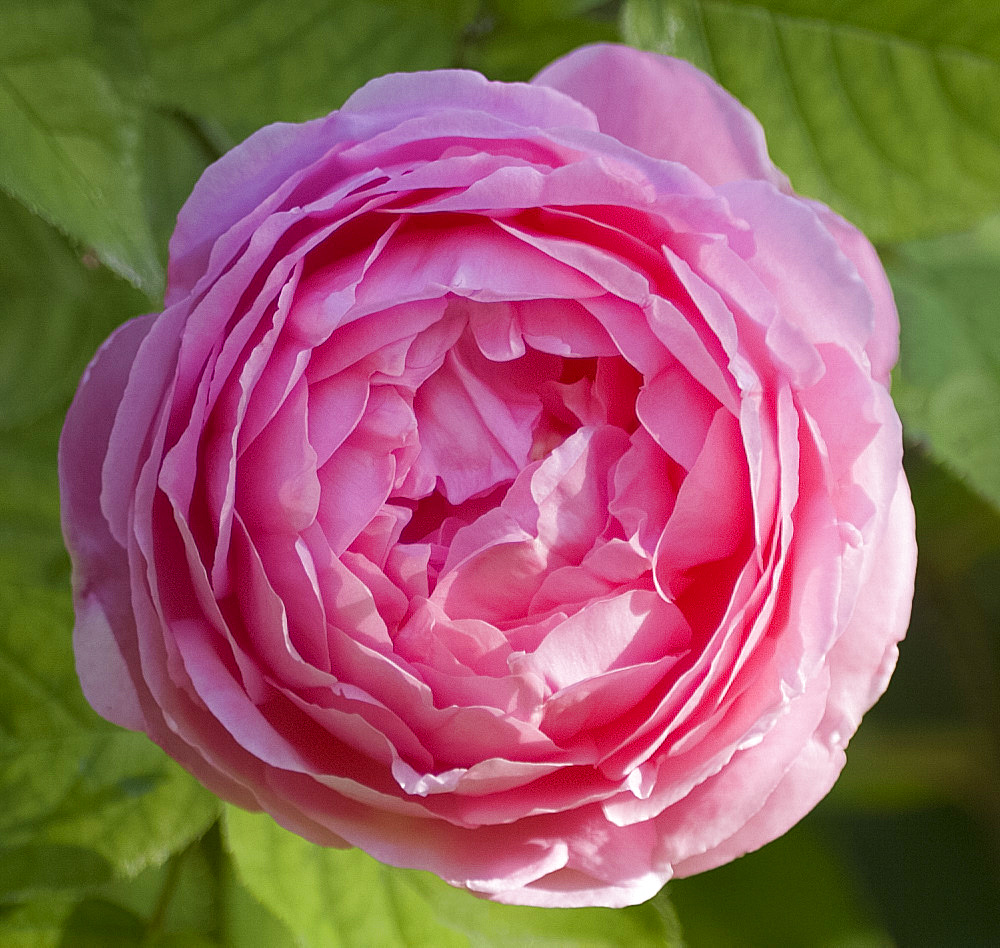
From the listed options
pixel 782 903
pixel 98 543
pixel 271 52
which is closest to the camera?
pixel 98 543

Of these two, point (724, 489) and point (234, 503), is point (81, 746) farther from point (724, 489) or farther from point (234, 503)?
point (724, 489)

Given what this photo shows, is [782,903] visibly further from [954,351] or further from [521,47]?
[521,47]

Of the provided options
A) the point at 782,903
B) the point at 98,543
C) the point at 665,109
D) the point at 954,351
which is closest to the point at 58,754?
the point at 98,543

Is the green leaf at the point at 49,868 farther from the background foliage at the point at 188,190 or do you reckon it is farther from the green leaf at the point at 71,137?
the green leaf at the point at 71,137

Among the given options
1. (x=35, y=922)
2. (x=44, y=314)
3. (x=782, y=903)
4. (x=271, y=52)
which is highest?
(x=271, y=52)

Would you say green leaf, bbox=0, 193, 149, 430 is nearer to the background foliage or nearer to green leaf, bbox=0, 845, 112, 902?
the background foliage

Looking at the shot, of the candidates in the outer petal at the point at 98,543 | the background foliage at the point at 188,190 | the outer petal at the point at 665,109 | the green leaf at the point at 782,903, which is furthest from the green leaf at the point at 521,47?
the green leaf at the point at 782,903
